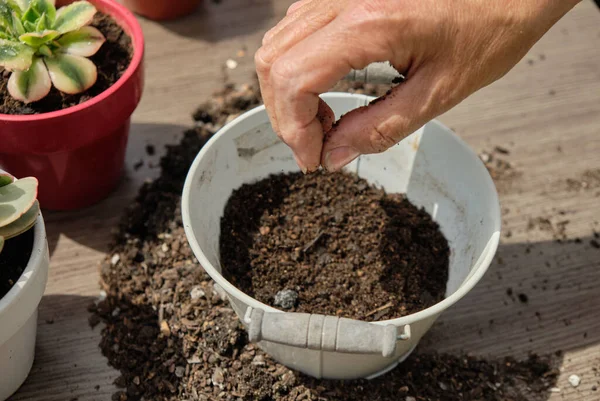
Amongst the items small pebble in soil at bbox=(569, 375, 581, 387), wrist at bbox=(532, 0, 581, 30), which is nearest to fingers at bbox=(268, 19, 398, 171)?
wrist at bbox=(532, 0, 581, 30)

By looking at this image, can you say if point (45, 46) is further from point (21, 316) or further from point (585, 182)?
point (585, 182)

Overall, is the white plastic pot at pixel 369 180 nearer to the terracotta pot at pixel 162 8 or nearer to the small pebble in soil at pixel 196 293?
the small pebble in soil at pixel 196 293

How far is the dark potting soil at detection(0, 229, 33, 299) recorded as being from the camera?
109cm

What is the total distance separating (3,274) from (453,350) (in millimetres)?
849

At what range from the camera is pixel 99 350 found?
1309 millimetres

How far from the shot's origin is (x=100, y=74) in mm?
1371

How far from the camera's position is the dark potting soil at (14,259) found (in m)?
1.09

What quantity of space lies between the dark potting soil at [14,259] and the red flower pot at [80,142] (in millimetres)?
219

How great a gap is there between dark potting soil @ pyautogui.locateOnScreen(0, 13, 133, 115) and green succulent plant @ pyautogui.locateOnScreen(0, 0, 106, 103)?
0.09 feet

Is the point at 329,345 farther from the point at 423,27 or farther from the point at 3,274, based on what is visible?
the point at 3,274

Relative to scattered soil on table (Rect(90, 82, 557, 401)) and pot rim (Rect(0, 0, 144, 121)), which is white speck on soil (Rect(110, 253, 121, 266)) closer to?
scattered soil on table (Rect(90, 82, 557, 401))

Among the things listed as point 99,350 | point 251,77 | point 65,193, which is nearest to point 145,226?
point 65,193

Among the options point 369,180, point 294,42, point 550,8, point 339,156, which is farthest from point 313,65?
point 369,180

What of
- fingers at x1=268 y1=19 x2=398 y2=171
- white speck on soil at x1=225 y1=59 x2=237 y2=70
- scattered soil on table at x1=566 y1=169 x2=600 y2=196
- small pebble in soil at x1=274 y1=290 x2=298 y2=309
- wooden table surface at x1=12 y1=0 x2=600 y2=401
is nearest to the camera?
fingers at x1=268 y1=19 x2=398 y2=171
